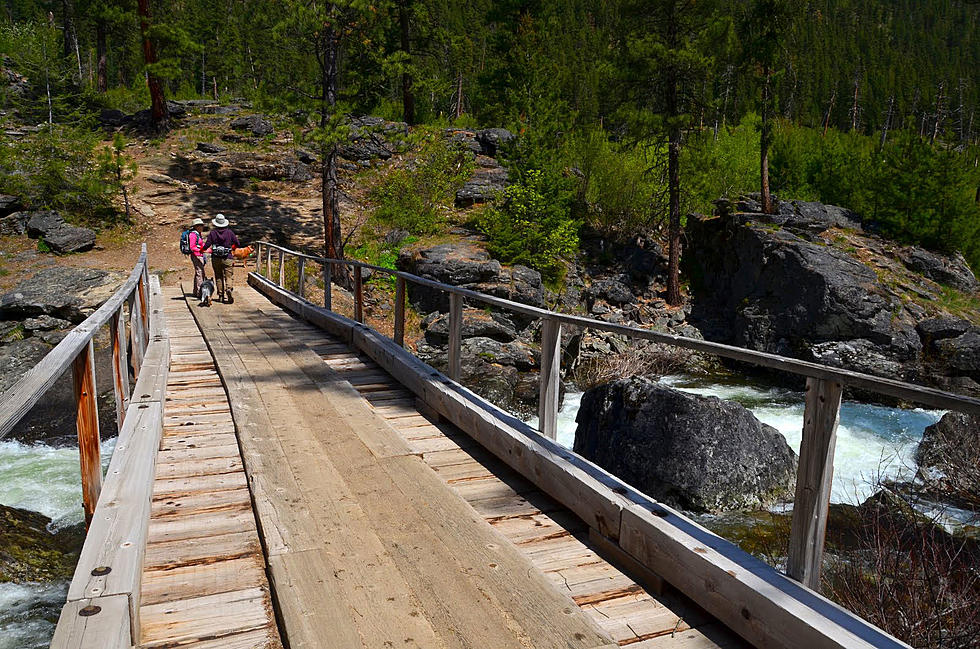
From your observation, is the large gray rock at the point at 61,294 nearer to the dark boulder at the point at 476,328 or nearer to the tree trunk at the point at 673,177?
the dark boulder at the point at 476,328

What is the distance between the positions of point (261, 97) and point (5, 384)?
1001cm

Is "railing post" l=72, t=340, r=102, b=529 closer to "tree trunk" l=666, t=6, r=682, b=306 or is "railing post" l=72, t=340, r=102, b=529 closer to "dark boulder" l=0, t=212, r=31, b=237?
"tree trunk" l=666, t=6, r=682, b=306

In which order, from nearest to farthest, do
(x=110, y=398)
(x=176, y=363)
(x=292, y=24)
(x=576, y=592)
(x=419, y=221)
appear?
(x=576, y=592) → (x=176, y=363) → (x=110, y=398) → (x=292, y=24) → (x=419, y=221)

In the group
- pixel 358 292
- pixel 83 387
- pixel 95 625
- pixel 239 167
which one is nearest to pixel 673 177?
pixel 358 292

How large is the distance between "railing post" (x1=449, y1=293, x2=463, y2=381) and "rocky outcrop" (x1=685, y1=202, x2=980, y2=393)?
17.2 meters

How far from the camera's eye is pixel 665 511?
3451 millimetres

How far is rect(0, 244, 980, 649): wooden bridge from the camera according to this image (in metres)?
2.68

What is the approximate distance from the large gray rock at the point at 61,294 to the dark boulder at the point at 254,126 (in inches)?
654

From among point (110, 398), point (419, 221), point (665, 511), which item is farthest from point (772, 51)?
point (665, 511)

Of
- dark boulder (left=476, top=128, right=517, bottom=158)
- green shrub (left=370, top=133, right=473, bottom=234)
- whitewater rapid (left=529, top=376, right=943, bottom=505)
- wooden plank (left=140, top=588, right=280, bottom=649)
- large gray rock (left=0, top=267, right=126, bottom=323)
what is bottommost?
whitewater rapid (left=529, top=376, right=943, bottom=505)

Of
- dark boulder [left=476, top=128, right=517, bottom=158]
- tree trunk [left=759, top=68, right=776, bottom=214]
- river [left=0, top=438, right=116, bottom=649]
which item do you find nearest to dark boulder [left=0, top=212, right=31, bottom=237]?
river [left=0, top=438, right=116, bottom=649]

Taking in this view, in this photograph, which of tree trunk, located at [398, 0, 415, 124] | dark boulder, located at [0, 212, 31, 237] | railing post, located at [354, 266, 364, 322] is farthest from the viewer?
tree trunk, located at [398, 0, 415, 124]

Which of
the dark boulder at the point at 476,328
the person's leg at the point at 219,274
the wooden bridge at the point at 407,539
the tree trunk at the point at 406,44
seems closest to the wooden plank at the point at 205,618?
the wooden bridge at the point at 407,539

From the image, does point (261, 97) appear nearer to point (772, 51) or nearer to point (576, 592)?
point (576, 592)
